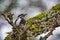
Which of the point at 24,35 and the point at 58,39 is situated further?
the point at 58,39

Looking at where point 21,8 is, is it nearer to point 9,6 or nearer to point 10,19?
point 9,6

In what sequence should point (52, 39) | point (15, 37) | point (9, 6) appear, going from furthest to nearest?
point (9, 6)
point (52, 39)
point (15, 37)

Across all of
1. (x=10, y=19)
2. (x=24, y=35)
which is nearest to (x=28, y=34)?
(x=24, y=35)

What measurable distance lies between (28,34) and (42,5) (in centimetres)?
359

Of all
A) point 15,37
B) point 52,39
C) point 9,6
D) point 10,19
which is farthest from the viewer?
point 9,6

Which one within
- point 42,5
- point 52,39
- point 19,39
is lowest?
point 19,39

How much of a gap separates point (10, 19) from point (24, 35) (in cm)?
14

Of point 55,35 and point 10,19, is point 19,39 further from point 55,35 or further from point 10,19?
point 55,35

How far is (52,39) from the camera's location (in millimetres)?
2166

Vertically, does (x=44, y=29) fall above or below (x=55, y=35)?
below

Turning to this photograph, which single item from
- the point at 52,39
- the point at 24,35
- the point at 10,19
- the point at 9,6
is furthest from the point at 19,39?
the point at 9,6

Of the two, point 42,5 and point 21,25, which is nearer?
point 21,25

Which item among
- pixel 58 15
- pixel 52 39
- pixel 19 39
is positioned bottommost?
pixel 19 39

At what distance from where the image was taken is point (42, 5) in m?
5.14
